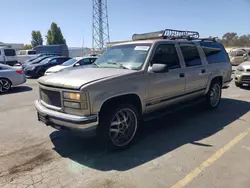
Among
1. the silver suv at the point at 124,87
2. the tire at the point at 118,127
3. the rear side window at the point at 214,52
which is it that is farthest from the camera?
the rear side window at the point at 214,52

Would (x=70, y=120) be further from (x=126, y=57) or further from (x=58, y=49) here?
(x=58, y=49)

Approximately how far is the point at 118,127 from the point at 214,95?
382cm

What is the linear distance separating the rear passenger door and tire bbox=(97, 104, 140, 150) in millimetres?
1834

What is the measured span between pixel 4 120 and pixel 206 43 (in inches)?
225

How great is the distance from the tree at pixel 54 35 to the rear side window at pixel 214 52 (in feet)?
216

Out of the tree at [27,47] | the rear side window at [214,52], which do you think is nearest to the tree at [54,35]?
the tree at [27,47]

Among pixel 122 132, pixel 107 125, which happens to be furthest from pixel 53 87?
pixel 122 132

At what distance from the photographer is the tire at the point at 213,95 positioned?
6410 millimetres

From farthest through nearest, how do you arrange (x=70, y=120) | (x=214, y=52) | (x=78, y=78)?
(x=214, y=52) < (x=78, y=78) < (x=70, y=120)

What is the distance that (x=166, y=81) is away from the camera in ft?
15.3

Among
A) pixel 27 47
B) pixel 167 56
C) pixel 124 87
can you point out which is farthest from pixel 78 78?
pixel 27 47

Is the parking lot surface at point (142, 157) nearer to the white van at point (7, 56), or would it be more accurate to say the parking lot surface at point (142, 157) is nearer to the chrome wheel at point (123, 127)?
the chrome wheel at point (123, 127)

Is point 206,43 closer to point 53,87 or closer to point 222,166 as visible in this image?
point 222,166

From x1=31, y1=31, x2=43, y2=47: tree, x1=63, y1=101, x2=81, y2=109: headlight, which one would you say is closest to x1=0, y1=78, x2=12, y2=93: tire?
x1=63, y1=101, x2=81, y2=109: headlight
